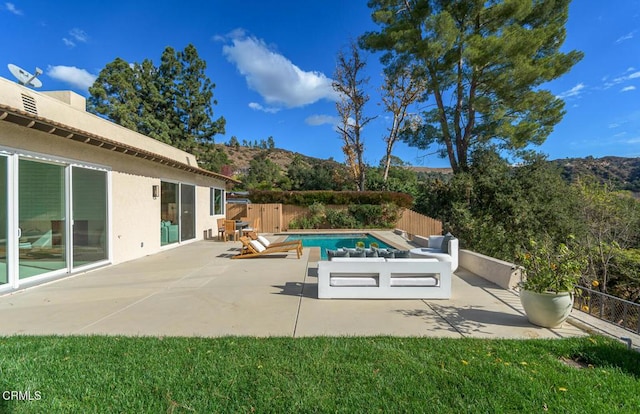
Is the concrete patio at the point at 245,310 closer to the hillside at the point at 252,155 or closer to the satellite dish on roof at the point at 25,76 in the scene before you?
the satellite dish on roof at the point at 25,76

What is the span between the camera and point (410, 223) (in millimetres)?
18828

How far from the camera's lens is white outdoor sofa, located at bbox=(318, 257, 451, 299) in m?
5.20

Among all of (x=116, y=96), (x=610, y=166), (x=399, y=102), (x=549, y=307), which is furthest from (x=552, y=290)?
(x=116, y=96)

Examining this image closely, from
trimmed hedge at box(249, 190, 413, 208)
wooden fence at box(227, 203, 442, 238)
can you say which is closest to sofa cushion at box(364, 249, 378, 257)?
wooden fence at box(227, 203, 442, 238)

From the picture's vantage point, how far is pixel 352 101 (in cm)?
2386

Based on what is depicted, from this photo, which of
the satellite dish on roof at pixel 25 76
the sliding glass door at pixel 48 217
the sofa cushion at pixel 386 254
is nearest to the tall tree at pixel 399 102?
the sofa cushion at pixel 386 254

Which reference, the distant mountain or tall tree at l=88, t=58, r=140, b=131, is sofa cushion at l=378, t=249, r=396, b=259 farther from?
tall tree at l=88, t=58, r=140, b=131

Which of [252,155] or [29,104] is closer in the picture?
[29,104]

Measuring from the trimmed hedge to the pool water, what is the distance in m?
2.94

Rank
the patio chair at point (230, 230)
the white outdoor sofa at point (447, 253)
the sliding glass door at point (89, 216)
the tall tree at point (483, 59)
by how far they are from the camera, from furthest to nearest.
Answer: the tall tree at point (483, 59)
the patio chair at point (230, 230)
the sliding glass door at point (89, 216)
the white outdoor sofa at point (447, 253)

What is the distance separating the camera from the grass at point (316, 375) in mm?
2316

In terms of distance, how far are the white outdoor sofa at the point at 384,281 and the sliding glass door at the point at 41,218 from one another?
18.7 ft

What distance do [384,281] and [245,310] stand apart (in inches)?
92.7

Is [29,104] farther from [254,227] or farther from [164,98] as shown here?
[164,98]
